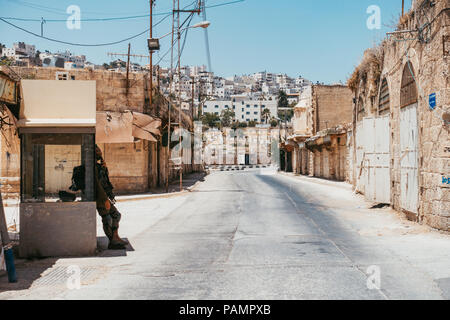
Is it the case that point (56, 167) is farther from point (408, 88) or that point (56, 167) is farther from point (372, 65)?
point (372, 65)

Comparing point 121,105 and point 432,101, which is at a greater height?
point 121,105

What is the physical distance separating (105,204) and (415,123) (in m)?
8.04

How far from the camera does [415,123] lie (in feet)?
38.2

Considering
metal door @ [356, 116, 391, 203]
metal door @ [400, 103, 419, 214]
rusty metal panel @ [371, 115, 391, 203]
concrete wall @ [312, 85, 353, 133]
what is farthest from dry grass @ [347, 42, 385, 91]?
concrete wall @ [312, 85, 353, 133]

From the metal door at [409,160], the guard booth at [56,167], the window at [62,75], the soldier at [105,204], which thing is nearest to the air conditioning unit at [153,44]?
the window at [62,75]

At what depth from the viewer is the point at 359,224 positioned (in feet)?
39.4

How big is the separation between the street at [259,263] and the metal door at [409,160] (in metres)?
0.60

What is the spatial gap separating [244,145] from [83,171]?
8907 cm

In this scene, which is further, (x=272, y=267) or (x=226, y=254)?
(x=226, y=254)

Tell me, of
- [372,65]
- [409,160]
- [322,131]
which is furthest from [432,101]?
[322,131]

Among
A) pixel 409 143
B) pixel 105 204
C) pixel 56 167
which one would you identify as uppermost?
pixel 409 143
